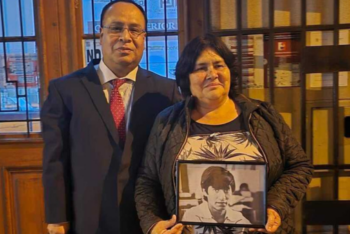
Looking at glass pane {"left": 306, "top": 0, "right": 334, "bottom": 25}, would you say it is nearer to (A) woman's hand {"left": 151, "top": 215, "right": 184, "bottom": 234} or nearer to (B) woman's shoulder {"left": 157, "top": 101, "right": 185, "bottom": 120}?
(B) woman's shoulder {"left": 157, "top": 101, "right": 185, "bottom": 120}

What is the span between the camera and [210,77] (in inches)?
47.3

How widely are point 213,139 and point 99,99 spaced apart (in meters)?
0.43

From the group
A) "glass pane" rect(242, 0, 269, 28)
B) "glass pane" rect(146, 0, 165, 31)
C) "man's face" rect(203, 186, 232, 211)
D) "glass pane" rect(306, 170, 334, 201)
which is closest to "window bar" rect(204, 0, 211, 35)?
"glass pane" rect(242, 0, 269, 28)

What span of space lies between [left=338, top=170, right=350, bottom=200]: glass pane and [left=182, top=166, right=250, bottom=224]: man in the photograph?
103 centimetres

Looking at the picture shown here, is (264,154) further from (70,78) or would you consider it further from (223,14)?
(223,14)

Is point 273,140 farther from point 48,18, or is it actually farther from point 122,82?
point 48,18

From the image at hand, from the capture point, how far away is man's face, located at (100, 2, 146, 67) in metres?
1.29

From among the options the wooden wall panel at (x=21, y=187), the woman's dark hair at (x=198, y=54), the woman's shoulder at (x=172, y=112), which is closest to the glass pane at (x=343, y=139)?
the woman's dark hair at (x=198, y=54)

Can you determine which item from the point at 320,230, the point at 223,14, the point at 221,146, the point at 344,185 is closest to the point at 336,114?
the point at 344,185

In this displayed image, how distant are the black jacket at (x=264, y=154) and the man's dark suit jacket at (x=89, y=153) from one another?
2.9 inches

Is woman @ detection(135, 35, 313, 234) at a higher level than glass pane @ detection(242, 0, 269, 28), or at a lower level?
lower

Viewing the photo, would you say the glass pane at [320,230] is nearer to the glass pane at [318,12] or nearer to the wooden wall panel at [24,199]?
the glass pane at [318,12]

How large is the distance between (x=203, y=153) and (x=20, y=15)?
4.90 feet

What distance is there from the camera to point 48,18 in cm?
206
